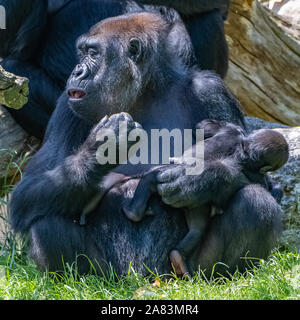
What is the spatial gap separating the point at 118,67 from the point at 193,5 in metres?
1.34

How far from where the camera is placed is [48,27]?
17.3ft

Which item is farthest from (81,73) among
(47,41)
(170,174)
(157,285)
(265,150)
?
(47,41)

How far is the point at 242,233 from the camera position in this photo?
137 inches

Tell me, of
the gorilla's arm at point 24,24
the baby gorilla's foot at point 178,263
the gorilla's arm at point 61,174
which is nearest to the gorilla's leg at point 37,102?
the gorilla's arm at point 24,24

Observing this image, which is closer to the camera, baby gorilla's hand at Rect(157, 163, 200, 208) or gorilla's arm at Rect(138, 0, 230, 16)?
baby gorilla's hand at Rect(157, 163, 200, 208)

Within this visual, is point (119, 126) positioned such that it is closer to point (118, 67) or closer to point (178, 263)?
point (118, 67)

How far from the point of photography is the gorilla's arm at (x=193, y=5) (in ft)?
15.0

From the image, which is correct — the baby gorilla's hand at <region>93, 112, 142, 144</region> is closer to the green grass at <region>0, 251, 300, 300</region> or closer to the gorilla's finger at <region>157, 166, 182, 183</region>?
the gorilla's finger at <region>157, 166, 182, 183</region>

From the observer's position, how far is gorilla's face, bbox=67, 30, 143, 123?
353 cm

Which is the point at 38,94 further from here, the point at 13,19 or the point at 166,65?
the point at 166,65

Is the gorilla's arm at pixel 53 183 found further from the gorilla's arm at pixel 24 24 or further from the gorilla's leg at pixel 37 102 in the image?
the gorilla's arm at pixel 24 24

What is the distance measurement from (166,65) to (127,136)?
0.59m

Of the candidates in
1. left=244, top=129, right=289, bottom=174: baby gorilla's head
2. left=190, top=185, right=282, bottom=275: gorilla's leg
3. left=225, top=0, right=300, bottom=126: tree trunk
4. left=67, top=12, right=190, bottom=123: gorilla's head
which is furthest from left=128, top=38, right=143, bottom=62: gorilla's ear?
left=225, top=0, right=300, bottom=126: tree trunk
